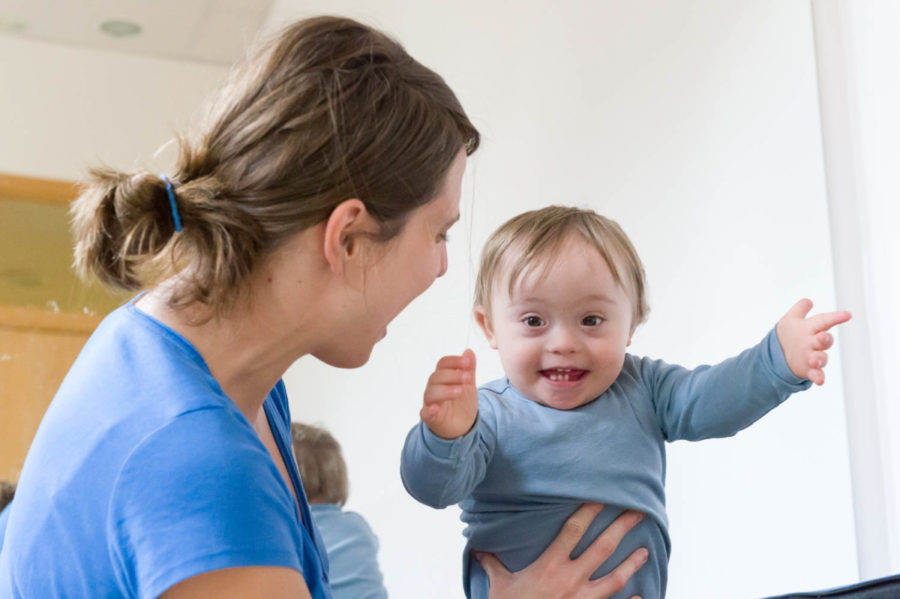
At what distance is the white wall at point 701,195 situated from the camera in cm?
164

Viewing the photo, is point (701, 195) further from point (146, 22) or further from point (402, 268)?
point (146, 22)

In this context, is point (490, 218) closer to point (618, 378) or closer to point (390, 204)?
point (618, 378)

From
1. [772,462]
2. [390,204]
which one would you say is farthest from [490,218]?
[390,204]

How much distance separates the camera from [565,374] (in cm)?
149

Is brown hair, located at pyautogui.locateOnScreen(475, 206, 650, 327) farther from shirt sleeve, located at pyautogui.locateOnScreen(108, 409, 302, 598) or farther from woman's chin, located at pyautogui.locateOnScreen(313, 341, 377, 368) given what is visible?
shirt sleeve, located at pyautogui.locateOnScreen(108, 409, 302, 598)

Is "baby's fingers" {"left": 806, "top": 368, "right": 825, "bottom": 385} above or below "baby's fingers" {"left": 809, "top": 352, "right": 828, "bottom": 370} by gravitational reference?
below

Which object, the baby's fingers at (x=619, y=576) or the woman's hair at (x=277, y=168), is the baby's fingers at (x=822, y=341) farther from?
the woman's hair at (x=277, y=168)

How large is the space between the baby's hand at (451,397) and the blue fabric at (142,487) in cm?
35

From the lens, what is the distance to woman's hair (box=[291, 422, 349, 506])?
269 centimetres

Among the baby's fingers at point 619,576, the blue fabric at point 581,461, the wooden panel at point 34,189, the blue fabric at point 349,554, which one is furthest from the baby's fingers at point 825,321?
the wooden panel at point 34,189

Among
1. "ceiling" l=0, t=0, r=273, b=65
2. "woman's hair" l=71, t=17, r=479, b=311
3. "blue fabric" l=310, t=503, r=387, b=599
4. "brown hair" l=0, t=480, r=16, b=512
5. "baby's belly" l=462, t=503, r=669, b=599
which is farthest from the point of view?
"ceiling" l=0, t=0, r=273, b=65

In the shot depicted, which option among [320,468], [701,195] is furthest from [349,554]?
[701,195]

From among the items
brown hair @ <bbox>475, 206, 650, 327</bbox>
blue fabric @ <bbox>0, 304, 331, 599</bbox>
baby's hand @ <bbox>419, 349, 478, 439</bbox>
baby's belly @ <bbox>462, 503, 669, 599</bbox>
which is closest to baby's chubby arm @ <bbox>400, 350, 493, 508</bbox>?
baby's hand @ <bbox>419, 349, 478, 439</bbox>

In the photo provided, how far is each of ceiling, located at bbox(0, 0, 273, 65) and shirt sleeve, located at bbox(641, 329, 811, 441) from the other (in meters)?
3.65
